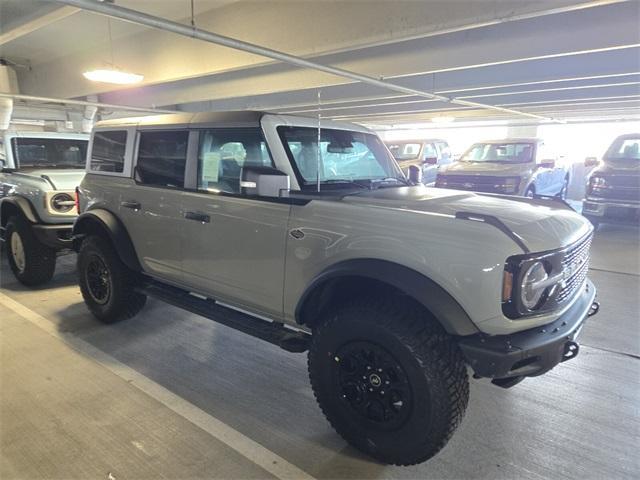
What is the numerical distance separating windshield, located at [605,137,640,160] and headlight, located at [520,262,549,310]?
7430mm

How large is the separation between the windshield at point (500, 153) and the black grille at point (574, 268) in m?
7.31

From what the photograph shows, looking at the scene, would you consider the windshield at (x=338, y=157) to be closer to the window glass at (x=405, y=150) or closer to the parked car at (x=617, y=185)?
the parked car at (x=617, y=185)

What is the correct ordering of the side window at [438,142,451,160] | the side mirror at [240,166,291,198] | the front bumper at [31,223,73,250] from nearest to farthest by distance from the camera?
the side mirror at [240,166,291,198] → the front bumper at [31,223,73,250] → the side window at [438,142,451,160]

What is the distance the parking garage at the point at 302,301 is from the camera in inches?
80.9

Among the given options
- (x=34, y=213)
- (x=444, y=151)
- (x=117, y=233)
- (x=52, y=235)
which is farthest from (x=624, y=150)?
(x=34, y=213)

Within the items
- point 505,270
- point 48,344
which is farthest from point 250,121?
point 48,344

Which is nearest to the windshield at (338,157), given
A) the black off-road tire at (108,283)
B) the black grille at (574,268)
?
the black grille at (574,268)

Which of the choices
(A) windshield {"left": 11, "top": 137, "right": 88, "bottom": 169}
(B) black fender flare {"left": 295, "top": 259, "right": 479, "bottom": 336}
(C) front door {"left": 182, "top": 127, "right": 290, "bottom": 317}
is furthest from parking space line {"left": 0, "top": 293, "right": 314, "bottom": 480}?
(A) windshield {"left": 11, "top": 137, "right": 88, "bottom": 169}

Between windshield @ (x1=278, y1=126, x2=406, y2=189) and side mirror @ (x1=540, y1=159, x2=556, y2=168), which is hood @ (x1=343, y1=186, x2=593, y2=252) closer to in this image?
windshield @ (x1=278, y1=126, x2=406, y2=189)

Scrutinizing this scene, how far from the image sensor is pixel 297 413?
2684 millimetres

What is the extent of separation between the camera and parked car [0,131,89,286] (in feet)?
15.1

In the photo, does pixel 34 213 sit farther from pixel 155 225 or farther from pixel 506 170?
pixel 506 170

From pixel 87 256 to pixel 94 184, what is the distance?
66 centimetres

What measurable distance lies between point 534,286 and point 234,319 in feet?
6.16
